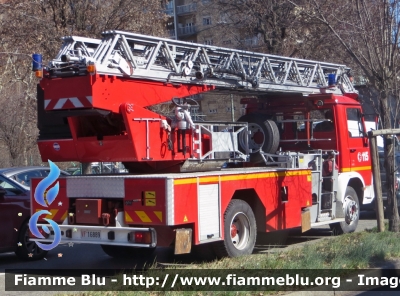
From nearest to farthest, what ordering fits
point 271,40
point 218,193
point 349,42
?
point 218,193 < point 349,42 < point 271,40

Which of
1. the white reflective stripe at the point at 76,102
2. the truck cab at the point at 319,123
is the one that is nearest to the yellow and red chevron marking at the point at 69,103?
the white reflective stripe at the point at 76,102

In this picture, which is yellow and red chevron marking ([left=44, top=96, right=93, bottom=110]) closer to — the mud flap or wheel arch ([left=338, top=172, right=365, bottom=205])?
the mud flap

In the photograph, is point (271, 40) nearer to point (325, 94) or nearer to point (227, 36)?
point (227, 36)

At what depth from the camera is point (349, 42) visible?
491 inches

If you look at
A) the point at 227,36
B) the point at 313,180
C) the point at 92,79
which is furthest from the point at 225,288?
the point at 227,36

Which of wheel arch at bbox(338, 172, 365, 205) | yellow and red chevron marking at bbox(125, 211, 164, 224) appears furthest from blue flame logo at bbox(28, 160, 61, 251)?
wheel arch at bbox(338, 172, 365, 205)

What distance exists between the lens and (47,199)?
33.2 ft

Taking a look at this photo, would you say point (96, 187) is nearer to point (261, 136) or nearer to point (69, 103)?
point (69, 103)

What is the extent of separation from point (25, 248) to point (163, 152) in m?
3.34

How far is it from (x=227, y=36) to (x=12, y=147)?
10618mm

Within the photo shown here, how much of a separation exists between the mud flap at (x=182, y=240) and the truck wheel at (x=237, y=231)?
1.00 meters

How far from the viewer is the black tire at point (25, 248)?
1136 cm

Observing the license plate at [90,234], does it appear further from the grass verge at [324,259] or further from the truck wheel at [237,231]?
the truck wheel at [237,231]

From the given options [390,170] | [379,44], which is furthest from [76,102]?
[390,170]
